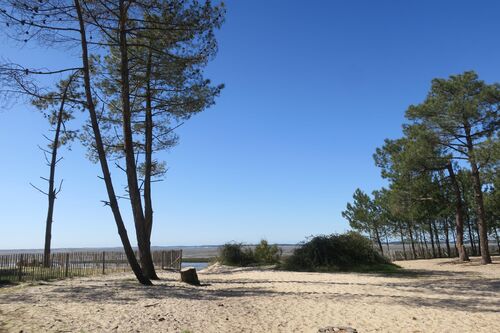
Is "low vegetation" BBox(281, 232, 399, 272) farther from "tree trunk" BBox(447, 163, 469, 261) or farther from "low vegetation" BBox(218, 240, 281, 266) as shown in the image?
"tree trunk" BBox(447, 163, 469, 261)

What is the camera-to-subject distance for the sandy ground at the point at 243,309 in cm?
779

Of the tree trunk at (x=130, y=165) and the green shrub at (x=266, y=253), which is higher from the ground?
the tree trunk at (x=130, y=165)

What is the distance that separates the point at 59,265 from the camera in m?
16.7

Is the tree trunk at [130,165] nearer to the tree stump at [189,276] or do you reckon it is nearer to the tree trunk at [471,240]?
the tree stump at [189,276]

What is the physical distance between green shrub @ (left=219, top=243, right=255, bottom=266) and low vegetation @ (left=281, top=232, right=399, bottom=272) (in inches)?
174

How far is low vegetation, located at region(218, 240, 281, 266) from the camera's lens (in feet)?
90.9

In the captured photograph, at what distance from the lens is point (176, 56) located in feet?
49.0

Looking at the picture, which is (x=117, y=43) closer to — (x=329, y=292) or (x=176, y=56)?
(x=176, y=56)

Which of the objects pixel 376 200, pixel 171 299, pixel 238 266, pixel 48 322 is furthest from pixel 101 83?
pixel 376 200

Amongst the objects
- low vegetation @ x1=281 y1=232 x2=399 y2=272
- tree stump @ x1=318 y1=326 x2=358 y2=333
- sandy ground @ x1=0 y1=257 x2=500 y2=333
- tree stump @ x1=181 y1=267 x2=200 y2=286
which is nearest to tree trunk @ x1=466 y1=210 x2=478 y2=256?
low vegetation @ x1=281 y1=232 x2=399 y2=272

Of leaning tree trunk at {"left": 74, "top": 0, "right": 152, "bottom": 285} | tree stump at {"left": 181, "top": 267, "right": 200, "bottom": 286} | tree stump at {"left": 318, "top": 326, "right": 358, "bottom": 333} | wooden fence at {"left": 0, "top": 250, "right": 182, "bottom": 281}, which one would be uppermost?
leaning tree trunk at {"left": 74, "top": 0, "right": 152, "bottom": 285}

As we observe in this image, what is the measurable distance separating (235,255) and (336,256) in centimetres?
739

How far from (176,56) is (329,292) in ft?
30.7

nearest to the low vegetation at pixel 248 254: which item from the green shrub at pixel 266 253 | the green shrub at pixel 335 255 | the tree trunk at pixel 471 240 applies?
the green shrub at pixel 266 253
